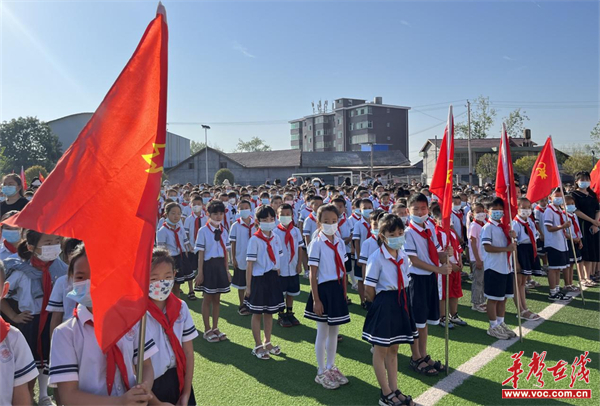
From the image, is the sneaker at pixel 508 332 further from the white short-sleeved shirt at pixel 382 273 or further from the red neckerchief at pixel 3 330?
the red neckerchief at pixel 3 330

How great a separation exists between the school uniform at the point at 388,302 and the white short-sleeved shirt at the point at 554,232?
5.40 m

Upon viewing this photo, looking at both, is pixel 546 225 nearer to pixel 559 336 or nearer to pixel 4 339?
pixel 559 336

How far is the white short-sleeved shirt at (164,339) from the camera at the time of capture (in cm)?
269

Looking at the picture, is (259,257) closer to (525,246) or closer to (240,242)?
(240,242)

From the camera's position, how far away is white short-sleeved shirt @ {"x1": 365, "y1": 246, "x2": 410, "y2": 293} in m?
4.37

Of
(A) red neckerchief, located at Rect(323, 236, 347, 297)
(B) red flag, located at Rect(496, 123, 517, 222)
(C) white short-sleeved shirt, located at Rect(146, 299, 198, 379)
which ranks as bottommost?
(C) white short-sleeved shirt, located at Rect(146, 299, 198, 379)

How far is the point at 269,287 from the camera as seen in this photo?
5715 mm

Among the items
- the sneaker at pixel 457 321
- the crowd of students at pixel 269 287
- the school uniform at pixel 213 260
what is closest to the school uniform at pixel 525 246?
the crowd of students at pixel 269 287

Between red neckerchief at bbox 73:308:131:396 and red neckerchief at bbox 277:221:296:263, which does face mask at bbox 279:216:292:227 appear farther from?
red neckerchief at bbox 73:308:131:396

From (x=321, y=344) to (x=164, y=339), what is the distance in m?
2.49

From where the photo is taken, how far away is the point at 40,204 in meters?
2.19

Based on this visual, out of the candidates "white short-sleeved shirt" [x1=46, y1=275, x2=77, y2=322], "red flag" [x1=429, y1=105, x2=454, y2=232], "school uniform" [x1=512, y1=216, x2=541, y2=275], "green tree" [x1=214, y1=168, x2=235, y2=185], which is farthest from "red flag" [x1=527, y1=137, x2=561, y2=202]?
"green tree" [x1=214, y1=168, x2=235, y2=185]

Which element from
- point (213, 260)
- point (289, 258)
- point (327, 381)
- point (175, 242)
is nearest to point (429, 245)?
point (327, 381)

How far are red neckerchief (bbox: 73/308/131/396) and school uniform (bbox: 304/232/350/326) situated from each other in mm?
2782
